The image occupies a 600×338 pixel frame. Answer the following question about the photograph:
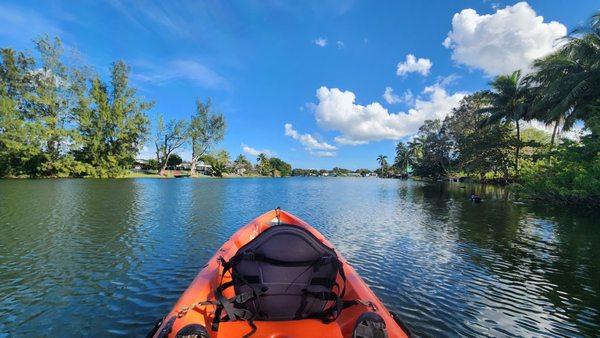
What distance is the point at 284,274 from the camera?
153 inches

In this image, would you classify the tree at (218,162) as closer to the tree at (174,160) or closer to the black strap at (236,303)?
the tree at (174,160)

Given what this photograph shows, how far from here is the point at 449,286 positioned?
25.0ft

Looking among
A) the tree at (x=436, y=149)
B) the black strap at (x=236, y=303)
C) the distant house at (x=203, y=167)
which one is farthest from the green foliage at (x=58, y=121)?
the tree at (x=436, y=149)

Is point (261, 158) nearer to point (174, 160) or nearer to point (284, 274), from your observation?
point (174, 160)

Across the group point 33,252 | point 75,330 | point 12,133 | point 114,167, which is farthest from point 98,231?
point 114,167

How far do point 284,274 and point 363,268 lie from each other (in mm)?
5672

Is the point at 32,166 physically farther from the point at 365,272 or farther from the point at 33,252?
the point at 365,272

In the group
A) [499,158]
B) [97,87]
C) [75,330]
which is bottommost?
[75,330]

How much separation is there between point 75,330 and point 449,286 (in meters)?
8.27

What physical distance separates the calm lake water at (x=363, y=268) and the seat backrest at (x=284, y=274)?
2742mm

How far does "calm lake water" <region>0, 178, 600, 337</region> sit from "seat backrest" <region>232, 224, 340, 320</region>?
2742 mm

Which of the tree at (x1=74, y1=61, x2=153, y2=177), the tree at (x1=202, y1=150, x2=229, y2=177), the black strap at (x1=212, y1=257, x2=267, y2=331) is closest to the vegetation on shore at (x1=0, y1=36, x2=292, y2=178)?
the tree at (x1=74, y1=61, x2=153, y2=177)

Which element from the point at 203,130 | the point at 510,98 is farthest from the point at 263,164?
the point at 510,98

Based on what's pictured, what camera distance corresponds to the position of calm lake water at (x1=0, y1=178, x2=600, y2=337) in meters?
5.71
